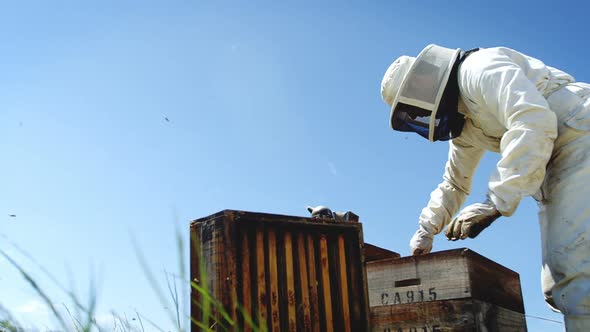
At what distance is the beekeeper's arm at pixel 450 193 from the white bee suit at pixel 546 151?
543mm

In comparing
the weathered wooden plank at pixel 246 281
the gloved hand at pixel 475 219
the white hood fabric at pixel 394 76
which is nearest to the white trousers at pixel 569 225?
the gloved hand at pixel 475 219

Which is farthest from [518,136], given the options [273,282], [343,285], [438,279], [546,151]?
[273,282]

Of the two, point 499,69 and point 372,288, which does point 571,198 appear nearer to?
point 499,69

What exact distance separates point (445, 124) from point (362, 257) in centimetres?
97

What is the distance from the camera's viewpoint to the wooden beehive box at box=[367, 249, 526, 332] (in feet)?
10.4

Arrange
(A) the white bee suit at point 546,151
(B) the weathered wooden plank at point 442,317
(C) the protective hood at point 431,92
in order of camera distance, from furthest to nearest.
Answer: (C) the protective hood at point 431,92 < (B) the weathered wooden plank at point 442,317 < (A) the white bee suit at point 546,151

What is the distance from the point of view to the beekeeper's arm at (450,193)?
13.0 ft

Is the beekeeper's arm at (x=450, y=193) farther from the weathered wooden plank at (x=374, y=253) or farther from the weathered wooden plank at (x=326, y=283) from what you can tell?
the weathered wooden plank at (x=326, y=283)

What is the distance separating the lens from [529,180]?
115 inches

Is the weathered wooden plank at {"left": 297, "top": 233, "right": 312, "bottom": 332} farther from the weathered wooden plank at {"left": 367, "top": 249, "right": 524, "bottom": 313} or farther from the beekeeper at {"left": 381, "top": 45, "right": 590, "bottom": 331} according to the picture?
the beekeeper at {"left": 381, "top": 45, "right": 590, "bottom": 331}

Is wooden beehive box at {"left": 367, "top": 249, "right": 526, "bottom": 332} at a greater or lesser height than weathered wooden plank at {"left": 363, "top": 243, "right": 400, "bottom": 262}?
lesser

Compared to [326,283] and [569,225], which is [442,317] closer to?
[326,283]

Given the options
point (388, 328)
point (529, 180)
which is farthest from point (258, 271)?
point (529, 180)

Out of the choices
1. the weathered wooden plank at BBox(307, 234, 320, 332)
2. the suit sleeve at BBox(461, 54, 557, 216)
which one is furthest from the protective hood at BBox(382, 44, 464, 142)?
the weathered wooden plank at BBox(307, 234, 320, 332)
